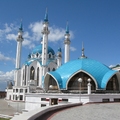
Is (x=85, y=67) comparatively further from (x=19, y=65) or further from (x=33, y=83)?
(x=19, y=65)

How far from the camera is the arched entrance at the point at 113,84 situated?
28844 mm

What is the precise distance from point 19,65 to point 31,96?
85.1ft

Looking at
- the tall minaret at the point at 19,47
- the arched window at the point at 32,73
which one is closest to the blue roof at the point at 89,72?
the arched window at the point at 32,73

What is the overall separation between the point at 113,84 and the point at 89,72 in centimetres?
498

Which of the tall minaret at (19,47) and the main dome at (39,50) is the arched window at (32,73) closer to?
the tall minaret at (19,47)

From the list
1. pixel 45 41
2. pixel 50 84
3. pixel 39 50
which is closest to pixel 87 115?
pixel 50 84

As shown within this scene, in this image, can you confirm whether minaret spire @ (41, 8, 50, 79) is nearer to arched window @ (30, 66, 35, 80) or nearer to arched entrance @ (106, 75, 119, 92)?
arched window @ (30, 66, 35, 80)

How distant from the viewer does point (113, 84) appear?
29531 mm

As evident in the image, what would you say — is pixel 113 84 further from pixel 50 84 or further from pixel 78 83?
pixel 50 84

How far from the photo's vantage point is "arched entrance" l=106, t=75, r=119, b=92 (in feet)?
94.6

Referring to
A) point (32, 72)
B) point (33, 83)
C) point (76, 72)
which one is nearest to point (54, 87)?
point (76, 72)

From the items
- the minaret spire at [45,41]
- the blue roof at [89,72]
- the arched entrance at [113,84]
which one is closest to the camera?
the blue roof at [89,72]

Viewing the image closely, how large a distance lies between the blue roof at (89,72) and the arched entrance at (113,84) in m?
1.49

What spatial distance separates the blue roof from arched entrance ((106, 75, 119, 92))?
149 centimetres
